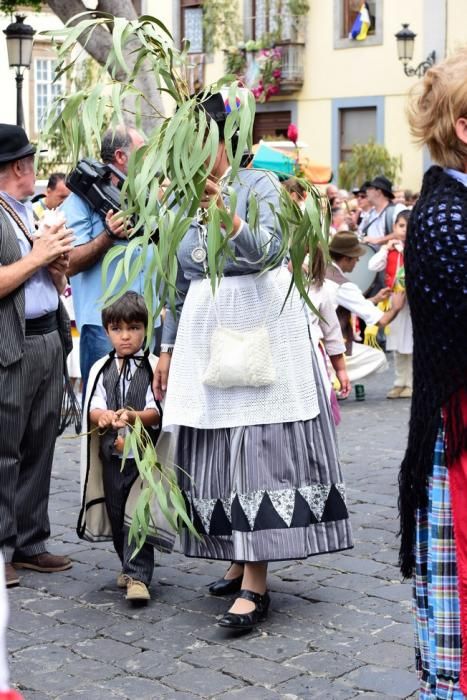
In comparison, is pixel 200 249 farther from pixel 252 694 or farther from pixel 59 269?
pixel 252 694

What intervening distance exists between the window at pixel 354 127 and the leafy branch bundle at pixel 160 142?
1108 inches

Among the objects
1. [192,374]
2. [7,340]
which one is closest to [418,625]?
[192,374]

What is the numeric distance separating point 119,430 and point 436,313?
98.8 inches

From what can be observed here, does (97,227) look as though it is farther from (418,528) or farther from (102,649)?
(418,528)

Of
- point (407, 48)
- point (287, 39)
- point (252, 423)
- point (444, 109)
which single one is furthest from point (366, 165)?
point (444, 109)

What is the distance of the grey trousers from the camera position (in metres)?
5.52

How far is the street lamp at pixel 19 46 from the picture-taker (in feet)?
57.9

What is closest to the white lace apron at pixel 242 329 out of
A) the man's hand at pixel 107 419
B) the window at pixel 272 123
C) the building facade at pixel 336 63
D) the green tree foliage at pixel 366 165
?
the man's hand at pixel 107 419

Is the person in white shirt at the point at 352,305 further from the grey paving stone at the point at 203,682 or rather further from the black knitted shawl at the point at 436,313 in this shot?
the black knitted shawl at the point at 436,313

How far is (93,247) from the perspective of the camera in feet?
20.2

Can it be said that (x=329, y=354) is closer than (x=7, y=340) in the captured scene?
No

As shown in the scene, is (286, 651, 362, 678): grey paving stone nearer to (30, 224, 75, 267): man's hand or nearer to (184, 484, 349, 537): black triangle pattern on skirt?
(184, 484, 349, 537): black triangle pattern on skirt

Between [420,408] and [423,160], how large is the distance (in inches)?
1069

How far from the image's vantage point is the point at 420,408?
10.6 feet
